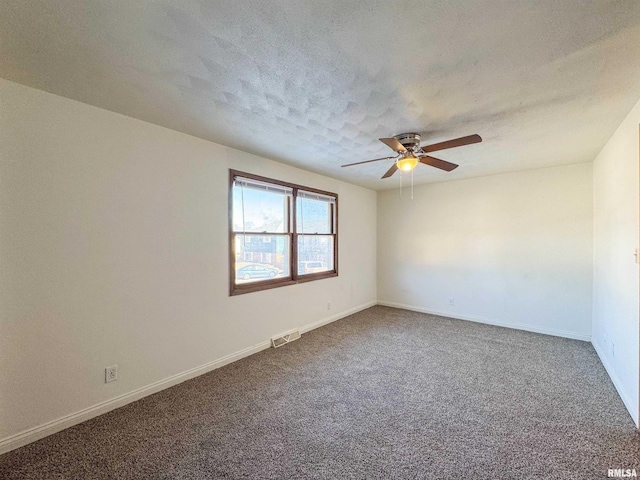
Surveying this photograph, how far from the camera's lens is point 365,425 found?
2.13 meters

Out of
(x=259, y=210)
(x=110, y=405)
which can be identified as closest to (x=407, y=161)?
(x=259, y=210)

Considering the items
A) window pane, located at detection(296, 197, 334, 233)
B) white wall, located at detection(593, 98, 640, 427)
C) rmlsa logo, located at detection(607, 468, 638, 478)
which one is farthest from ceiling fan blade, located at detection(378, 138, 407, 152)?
rmlsa logo, located at detection(607, 468, 638, 478)

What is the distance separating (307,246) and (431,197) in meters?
2.49

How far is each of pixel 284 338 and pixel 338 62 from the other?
10.6 ft

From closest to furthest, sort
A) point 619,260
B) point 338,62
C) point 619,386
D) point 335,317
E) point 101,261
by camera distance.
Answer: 1. point 338,62
2. point 101,261
3. point 619,386
4. point 619,260
5. point 335,317

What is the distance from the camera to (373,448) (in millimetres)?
1899

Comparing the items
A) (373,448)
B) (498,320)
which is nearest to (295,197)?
(373,448)

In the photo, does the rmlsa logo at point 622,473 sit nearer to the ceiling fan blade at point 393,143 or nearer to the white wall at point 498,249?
the ceiling fan blade at point 393,143

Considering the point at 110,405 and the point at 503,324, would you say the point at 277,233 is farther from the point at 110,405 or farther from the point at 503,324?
the point at 503,324

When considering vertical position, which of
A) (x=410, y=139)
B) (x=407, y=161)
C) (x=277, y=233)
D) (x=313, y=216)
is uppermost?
(x=410, y=139)

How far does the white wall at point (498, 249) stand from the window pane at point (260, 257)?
256 centimetres

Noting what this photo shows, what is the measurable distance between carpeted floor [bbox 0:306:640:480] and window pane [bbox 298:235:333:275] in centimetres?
138

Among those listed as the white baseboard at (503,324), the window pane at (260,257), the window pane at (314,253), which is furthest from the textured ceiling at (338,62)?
the white baseboard at (503,324)

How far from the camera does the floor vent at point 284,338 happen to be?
3699mm
